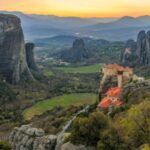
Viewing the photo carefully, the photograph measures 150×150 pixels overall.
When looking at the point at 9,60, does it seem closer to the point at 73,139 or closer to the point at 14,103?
the point at 14,103

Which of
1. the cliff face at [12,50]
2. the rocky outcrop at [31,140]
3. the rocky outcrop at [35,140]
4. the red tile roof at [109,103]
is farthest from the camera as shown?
the cliff face at [12,50]

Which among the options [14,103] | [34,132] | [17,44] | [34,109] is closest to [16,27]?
[17,44]

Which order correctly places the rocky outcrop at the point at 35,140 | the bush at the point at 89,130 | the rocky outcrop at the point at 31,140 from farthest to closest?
the rocky outcrop at the point at 31,140 < the rocky outcrop at the point at 35,140 < the bush at the point at 89,130

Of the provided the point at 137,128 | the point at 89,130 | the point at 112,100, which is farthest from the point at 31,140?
the point at 112,100

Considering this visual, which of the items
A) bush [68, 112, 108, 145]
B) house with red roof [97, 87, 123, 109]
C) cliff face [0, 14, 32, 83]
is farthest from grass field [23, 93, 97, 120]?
bush [68, 112, 108, 145]

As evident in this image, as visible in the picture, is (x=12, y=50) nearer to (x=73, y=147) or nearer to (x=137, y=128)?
(x=137, y=128)

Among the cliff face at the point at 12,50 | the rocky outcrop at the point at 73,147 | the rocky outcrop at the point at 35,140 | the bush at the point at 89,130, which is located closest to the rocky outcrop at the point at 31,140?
the rocky outcrop at the point at 35,140

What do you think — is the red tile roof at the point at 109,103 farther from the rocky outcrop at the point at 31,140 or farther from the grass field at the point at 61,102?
the grass field at the point at 61,102
